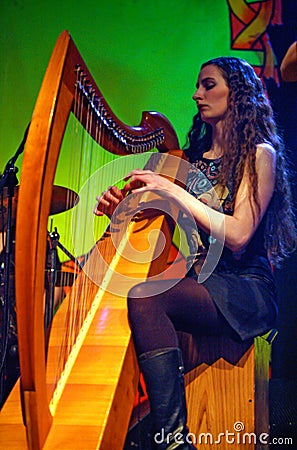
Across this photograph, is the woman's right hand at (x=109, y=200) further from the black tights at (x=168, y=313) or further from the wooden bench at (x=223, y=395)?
the wooden bench at (x=223, y=395)

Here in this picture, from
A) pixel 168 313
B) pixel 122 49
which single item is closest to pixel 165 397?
pixel 168 313

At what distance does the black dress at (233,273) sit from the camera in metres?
1.55

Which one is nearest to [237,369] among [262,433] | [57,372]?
[262,433]

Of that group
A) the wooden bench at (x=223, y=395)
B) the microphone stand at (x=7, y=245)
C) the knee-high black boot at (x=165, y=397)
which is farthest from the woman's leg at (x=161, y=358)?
the microphone stand at (x=7, y=245)

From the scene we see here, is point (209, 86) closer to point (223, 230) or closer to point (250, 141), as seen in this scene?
point (250, 141)

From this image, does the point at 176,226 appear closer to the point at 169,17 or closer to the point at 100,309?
the point at 100,309

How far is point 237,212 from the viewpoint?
5.43 feet

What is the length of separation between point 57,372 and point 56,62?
23.1 inches

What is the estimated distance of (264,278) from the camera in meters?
1.65

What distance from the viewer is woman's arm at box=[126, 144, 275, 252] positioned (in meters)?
1.62

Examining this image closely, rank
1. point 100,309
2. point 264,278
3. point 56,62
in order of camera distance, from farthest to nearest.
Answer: point 264,278, point 100,309, point 56,62

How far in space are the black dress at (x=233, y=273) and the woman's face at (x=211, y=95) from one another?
0.47 ft

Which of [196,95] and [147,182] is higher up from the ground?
[196,95]

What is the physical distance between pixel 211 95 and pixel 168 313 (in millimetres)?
737
